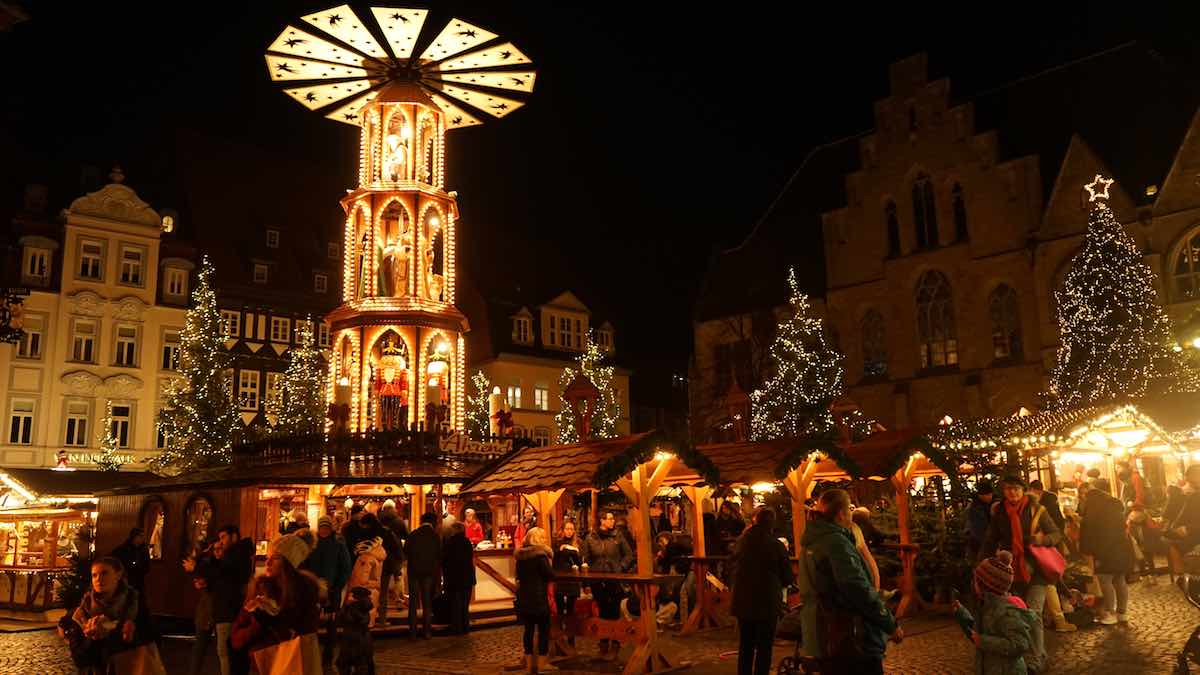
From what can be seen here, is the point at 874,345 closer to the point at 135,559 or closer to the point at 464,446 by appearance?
the point at 464,446

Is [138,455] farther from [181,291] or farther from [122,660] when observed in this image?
[122,660]

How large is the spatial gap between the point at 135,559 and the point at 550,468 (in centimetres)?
566

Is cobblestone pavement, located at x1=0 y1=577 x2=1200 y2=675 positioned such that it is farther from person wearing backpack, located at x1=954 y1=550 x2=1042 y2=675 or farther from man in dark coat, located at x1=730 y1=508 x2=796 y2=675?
person wearing backpack, located at x1=954 y1=550 x2=1042 y2=675

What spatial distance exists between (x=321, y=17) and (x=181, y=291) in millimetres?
24921

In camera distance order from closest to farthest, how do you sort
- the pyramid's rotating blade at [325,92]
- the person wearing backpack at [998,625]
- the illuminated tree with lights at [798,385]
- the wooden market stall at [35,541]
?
the person wearing backpack at [998,625] → the wooden market stall at [35,541] → the pyramid's rotating blade at [325,92] → the illuminated tree with lights at [798,385]

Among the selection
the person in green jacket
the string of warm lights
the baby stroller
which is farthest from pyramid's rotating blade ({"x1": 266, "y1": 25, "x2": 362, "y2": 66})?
the person in green jacket

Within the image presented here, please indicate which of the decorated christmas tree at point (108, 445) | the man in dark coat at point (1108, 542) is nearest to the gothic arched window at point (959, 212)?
the man in dark coat at point (1108, 542)

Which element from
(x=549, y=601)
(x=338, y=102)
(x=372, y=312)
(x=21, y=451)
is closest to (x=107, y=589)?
(x=549, y=601)

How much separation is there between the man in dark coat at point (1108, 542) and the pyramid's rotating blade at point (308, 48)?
18754 mm

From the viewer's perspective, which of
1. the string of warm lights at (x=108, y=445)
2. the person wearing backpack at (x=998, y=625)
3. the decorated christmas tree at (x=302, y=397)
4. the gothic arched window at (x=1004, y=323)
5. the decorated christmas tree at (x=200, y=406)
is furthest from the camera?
the decorated christmas tree at (x=302, y=397)

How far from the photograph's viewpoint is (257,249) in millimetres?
45844

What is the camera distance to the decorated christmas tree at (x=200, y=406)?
35.5 metres

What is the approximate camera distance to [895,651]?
1205cm

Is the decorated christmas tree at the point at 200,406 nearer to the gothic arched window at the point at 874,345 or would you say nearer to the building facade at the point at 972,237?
the building facade at the point at 972,237
